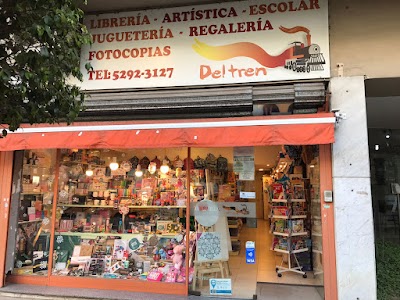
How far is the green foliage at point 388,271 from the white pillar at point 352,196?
628 millimetres

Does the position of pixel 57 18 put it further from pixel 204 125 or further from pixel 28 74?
pixel 204 125

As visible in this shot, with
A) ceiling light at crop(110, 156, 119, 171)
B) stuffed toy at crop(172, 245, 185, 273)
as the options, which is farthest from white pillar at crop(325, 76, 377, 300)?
ceiling light at crop(110, 156, 119, 171)

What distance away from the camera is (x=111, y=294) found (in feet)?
18.2

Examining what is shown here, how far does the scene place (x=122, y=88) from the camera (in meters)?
6.07

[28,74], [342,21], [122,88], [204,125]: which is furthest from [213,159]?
[28,74]

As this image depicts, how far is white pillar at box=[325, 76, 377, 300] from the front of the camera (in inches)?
191

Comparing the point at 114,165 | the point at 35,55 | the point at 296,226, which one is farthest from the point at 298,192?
the point at 35,55

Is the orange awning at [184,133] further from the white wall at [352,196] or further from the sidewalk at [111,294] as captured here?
the sidewalk at [111,294]

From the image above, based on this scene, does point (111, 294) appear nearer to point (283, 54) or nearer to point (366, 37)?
point (283, 54)

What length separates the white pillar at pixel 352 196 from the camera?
486cm

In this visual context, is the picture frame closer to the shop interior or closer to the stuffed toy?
the shop interior

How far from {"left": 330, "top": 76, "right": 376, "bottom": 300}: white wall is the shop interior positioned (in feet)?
1.80

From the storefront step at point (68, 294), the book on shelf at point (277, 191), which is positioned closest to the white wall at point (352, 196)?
the book on shelf at point (277, 191)

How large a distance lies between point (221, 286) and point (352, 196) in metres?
2.68
